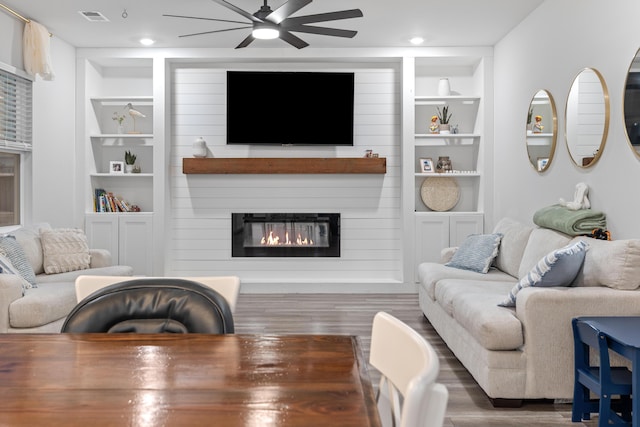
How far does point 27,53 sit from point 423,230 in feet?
13.9

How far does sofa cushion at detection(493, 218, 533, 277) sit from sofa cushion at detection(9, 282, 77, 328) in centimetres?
333

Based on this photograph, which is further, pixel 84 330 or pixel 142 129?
pixel 142 129

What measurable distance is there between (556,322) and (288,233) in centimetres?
406

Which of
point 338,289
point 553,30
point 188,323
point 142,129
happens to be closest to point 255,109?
point 142,129

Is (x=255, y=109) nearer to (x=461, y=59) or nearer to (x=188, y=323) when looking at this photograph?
(x=461, y=59)

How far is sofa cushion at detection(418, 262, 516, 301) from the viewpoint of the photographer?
14.7 ft

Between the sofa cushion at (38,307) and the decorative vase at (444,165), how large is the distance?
412 cm

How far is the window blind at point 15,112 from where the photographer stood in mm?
4887

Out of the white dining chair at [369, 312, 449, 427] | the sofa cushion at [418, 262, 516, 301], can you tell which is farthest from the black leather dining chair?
the sofa cushion at [418, 262, 516, 301]

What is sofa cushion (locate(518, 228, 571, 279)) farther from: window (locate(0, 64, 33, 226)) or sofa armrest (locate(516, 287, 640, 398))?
window (locate(0, 64, 33, 226))

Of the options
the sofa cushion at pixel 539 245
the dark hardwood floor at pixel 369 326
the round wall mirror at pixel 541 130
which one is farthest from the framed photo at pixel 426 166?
the sofa cushion at pixel 539 245

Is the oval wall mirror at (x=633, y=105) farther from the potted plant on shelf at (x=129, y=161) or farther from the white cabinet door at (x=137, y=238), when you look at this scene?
the potted plant on shelf at (x=129, y=161)

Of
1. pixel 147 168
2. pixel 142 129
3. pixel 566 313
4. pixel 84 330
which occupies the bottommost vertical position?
pixel 566 313

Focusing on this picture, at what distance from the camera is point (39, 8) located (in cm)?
498
